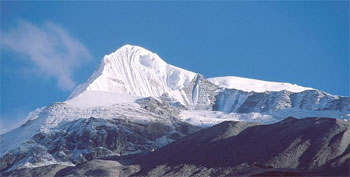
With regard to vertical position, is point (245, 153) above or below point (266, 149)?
above

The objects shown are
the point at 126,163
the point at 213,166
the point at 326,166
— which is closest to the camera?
the point at 326,166

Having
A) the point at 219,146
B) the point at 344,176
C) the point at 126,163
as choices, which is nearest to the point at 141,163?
the point at 126,163

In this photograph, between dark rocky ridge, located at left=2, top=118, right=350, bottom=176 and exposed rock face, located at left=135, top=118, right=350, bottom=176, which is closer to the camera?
exposed rock face, located at left=135, top=118, right=350, bottom=176

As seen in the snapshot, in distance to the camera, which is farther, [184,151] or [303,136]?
[184,151]

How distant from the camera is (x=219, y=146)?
571ft

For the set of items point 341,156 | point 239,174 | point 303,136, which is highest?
point 303,136

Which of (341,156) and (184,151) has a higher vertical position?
(184,151)

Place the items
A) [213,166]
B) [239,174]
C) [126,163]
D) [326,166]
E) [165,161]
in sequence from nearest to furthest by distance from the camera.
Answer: [239,174] → [326,166] → [213,166] → [165,161] → [126,163]

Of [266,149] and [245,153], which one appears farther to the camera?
[245,153]

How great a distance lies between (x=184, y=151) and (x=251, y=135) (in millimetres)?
18042

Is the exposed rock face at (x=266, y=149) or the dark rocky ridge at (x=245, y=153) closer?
the exposed rock face at (x=266, y=149)

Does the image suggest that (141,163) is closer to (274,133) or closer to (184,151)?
(184,151)

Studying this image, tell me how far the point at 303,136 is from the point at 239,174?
61.2 metres

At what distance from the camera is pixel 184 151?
586 ft
